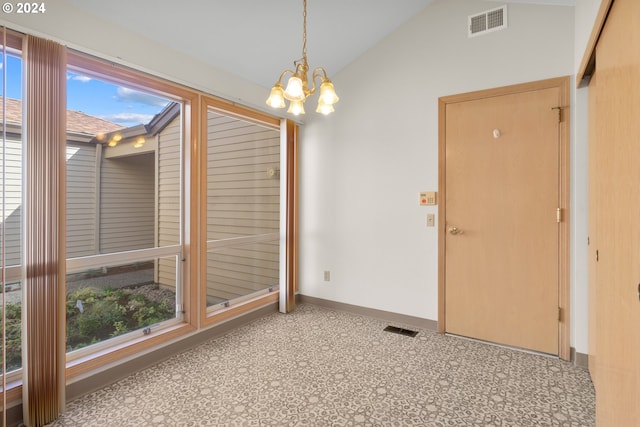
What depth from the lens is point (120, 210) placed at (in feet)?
8.54

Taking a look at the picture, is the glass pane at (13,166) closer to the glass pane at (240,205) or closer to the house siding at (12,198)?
the house siding at (12,198)

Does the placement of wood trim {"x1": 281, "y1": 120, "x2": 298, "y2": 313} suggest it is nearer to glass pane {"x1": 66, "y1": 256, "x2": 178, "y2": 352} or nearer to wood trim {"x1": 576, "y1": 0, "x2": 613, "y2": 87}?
glass pane {"x1": 66, "y1": 256, "x2": 178, "y2": 352}

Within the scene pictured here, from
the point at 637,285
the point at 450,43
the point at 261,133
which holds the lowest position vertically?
the point at 637,285

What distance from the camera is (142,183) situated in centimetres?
276

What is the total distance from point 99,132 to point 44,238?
907mm

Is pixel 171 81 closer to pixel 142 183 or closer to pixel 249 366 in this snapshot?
pixel 142 183

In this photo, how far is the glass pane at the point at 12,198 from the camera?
187cm

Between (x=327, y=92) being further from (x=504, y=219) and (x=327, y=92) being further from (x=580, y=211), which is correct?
(x=580, y=211)

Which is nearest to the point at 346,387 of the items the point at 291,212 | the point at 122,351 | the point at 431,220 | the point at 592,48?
the point at 122,351

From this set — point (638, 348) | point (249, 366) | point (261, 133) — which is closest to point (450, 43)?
point (261, 133)

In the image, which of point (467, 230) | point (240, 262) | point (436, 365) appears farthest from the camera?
point (240, 262)

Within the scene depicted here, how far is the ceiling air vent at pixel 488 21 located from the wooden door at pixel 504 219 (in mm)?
629

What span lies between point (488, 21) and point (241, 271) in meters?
3.50

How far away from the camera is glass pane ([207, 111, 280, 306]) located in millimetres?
3283
